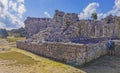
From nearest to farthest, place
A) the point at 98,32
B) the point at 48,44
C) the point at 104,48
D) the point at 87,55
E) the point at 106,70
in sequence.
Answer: the point at 106,70 → the point at 87,55 → the point at 104,48 → the point at 48,44 → the point at 98,32

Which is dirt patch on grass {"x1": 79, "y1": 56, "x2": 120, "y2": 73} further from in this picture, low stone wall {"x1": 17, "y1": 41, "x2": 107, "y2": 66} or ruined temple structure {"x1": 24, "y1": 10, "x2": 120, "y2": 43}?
ruined temple structure {"x1": 24, "y1": 10, "x2": 120, "y2": 43}

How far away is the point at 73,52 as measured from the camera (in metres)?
17.8

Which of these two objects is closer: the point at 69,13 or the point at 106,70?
the point at 106,70

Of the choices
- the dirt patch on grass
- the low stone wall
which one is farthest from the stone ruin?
the dirt patch on grass

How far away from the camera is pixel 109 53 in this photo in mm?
20391

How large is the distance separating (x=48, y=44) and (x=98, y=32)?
2414 centimetres

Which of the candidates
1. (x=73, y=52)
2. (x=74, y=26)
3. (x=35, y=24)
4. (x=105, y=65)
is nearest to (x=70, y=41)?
(x=73, y=52)

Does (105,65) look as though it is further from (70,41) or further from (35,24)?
(35,24)

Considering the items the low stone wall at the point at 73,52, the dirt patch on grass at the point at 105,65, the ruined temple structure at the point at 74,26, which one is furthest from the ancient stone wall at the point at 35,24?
the dirt patch on grass at the point at 105,65

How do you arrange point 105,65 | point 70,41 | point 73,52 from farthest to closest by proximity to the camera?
point 70,41 < point 73,52 < point 105,65

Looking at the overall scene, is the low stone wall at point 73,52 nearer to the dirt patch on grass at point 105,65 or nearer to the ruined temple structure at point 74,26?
the dirt patch on grass at point 105,65

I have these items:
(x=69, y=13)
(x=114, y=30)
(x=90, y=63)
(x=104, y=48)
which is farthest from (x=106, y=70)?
(x=114, y=30)

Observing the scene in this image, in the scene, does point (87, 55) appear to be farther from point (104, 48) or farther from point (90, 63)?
point (104, 48)

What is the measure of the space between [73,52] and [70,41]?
216 inches
